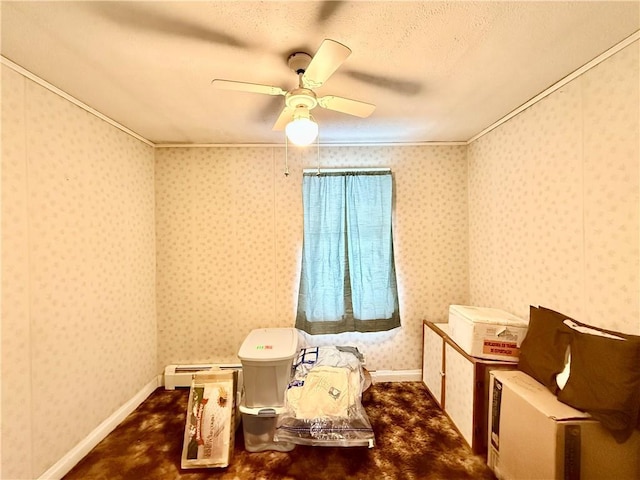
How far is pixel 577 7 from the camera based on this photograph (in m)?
1.13

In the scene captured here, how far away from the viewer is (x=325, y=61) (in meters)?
1.14

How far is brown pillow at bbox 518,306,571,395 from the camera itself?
4.95ft

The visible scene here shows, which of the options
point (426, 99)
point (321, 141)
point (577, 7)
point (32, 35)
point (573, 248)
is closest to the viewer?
point (577, 7)

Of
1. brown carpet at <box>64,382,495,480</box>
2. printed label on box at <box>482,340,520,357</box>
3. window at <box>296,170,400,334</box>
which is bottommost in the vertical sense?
brown carpet at <box>64,382,495,480</box>

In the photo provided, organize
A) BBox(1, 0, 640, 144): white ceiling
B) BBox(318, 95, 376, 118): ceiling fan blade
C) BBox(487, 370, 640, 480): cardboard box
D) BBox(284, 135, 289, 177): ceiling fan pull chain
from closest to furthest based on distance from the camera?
BBox(1, 0, 640, 144): white ceiling
BBox(487, 370, 640, 480): cardboard box
BBox(318, 95, 376, 118): ceiling fan blade
BBox(284, 135, 289, 177): ceiling fan pull chain

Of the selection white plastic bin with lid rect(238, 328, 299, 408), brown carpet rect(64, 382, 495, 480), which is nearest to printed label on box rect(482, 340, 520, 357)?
brown carpet rect(64, 382, 495, 480)

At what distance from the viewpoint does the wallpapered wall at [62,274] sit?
147 cm

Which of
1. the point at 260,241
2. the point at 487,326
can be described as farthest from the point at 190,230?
the point at 487,326

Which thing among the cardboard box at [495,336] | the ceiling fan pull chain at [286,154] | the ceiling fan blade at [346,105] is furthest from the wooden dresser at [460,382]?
the ceiling fan pull chain at [286,154]

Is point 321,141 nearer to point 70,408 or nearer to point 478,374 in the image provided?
point 478,374

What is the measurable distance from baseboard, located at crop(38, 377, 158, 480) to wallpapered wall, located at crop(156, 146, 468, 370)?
37 centimetres

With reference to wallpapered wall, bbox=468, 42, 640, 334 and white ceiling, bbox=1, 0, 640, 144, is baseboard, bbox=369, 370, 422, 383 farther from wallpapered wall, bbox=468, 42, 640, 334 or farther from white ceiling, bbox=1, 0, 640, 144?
white ceiling, bbox=1, 0, 640, 144

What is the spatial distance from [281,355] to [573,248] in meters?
1.99

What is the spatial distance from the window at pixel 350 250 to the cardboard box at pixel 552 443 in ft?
4.14
